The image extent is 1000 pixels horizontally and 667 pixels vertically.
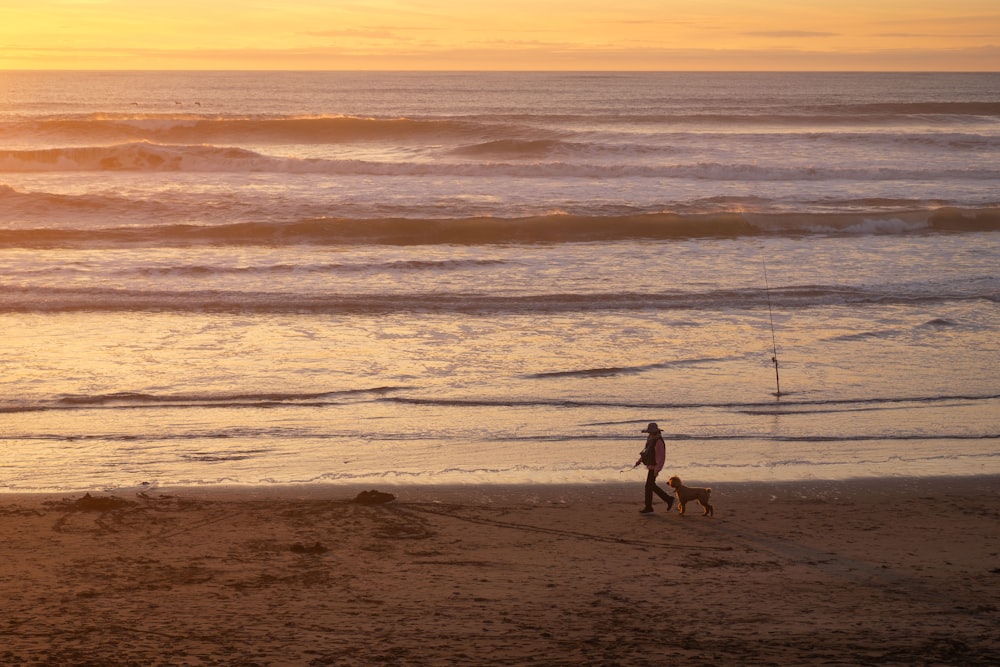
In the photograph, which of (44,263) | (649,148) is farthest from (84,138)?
(44,263)

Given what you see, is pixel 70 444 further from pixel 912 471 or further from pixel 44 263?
pixel 44 263

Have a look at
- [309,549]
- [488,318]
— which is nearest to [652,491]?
[309,549]

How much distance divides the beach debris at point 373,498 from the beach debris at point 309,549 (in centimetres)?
90

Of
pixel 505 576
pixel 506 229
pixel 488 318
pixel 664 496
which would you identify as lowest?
pixel 505 576

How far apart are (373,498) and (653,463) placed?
2.25m

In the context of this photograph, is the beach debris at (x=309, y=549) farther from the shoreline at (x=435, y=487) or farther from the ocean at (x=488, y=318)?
the ocean at (x=488, y=318)

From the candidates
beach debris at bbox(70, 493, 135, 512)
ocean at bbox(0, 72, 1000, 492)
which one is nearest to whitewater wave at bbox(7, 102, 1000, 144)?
ocean at bbox(0, 72, 1000, 492)

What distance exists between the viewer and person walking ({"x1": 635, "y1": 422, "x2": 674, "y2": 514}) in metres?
8.56

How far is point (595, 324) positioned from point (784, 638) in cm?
985

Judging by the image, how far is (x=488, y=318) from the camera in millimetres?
16250

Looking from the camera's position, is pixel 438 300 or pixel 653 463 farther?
pixel 438 300

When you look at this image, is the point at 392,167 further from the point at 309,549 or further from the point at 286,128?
the point at 309,549

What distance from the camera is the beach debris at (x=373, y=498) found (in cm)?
855

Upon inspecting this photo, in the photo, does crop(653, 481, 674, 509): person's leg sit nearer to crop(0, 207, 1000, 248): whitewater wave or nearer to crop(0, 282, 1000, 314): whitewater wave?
crop(0, 282, 1000, 314): whitewater wave
